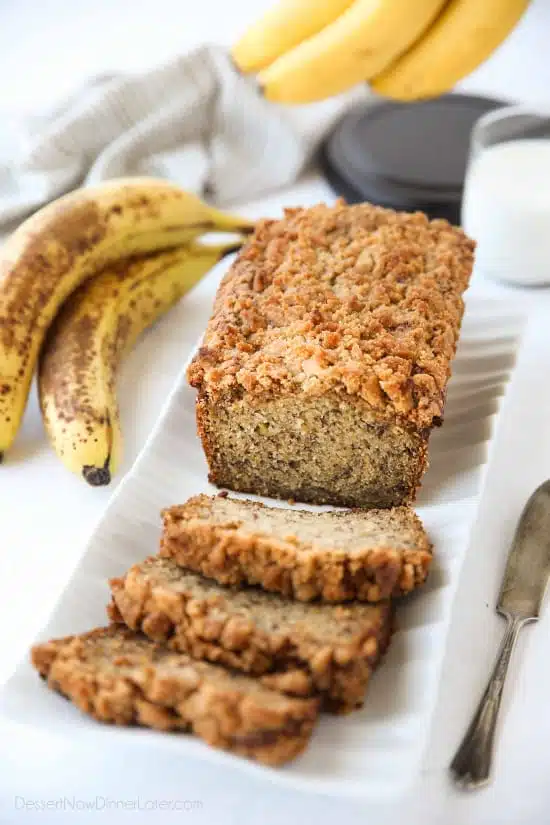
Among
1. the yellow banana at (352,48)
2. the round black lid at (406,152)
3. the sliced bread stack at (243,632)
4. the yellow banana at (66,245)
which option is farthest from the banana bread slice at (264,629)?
the round black lid at (406,152)

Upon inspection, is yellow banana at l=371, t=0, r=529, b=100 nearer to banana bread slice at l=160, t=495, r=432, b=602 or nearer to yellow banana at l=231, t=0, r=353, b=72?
yellow banana at l=231, t=0, r=353, b=72

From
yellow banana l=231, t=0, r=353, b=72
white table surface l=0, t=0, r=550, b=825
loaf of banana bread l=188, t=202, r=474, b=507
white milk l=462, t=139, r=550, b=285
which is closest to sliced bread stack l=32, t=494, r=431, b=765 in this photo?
white table surface l=0, t=0, r=550, b=825

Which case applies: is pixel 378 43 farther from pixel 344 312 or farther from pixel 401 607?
pixel 401 607

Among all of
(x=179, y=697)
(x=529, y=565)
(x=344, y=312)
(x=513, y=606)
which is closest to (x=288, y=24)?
(x=344, y=312)

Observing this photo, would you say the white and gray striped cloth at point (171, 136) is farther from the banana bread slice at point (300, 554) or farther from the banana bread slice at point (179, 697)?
the banana bread slice at point (179, 697)

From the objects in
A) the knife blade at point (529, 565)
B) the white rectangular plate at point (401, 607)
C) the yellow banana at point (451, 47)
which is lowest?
the knife blade at point (529, 565)

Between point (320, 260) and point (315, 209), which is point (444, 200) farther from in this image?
point (320, 260)
